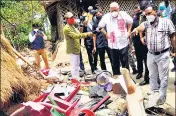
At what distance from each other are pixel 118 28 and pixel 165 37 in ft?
5.43

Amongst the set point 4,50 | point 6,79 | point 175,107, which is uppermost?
point 4,50

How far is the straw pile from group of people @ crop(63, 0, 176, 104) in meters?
2.17

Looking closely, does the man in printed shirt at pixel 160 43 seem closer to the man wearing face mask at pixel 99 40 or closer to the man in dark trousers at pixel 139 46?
the man in dark trousers at pixel 139 46

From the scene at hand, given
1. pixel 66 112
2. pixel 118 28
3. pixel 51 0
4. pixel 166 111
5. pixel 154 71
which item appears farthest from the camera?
pixel 51 0

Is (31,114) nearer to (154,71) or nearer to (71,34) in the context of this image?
(154,71)

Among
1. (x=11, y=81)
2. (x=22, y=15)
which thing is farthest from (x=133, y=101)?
(x=22, y=15)

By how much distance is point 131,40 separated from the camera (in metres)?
8.36

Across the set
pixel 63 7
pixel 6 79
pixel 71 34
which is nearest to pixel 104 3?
pixel 63 7

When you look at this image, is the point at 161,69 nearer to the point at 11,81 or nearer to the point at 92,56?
the point at 11,81

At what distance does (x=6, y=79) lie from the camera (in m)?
5.57

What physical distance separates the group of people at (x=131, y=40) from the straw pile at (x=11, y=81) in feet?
7.13

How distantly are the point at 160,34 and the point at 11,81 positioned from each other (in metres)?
2.78

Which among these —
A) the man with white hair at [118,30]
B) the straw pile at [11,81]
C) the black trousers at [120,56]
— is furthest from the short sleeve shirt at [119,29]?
the straw pile at [11,81]

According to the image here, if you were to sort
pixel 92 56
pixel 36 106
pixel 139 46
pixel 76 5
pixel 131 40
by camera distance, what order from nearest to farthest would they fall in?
1. pixel 36 106
2. pixel 131 40
3. pixel 139 46
4. pixel 92 56
5. pixel 76 5
